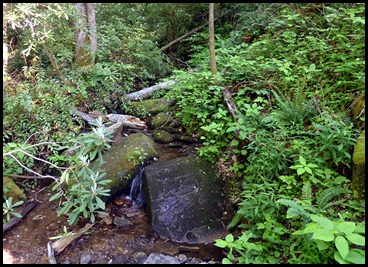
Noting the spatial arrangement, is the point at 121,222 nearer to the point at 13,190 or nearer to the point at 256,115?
the point at 13,190

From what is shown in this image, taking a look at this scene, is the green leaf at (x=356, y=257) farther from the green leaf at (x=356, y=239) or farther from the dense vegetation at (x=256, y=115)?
the green leaf at (x=356, y=239)

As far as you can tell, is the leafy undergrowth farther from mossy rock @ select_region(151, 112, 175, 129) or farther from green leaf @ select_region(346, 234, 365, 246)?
mossy rock @ select_region(151, 112, 175, 129)

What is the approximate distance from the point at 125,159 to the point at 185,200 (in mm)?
1347

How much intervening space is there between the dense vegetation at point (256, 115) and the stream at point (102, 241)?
37 centimetres

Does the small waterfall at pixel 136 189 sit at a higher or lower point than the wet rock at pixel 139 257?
higher

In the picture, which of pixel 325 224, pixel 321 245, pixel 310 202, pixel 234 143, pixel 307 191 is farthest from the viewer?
pixel 234 143

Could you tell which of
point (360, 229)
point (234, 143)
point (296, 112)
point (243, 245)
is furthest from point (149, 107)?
point (360, 229)

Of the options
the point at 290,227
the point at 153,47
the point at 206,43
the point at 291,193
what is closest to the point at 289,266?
the point at 290,227

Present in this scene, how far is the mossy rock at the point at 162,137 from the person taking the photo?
5.57 metres

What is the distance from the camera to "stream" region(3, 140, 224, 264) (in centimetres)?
334

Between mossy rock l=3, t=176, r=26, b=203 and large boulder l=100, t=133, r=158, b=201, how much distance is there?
128 cm

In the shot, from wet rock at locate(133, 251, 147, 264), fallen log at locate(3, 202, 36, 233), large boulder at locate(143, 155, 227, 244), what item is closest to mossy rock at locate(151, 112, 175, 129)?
large boulder at locate(143, 155, 227, 244)

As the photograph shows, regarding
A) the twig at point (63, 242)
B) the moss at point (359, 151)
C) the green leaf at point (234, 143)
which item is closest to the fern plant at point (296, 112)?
the green leaf at point (234, 143)

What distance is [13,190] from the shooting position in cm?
403
